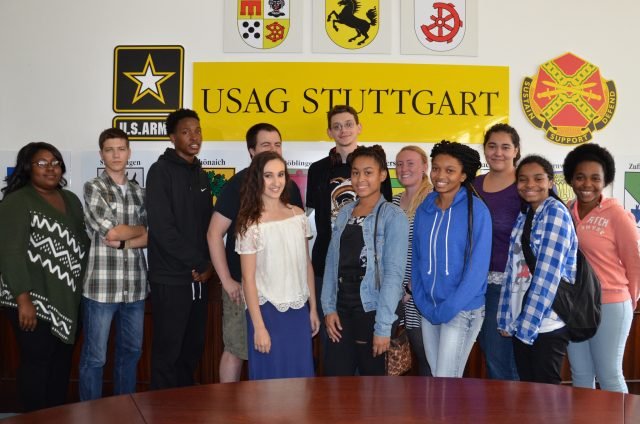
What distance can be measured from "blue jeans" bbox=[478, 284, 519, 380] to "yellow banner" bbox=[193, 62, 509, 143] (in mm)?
1727

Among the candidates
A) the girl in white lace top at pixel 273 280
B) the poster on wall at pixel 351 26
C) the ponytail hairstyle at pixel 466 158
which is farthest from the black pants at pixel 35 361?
the poster on wall at pixel 351 26

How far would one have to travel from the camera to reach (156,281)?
298 cm

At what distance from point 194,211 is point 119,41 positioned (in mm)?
1794

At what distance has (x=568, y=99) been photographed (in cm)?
420

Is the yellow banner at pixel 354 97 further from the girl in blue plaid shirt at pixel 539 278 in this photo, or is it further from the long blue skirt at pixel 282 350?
the long blue skirt at pixel 282 350

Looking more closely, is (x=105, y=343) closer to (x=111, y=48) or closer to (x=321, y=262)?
(x=321, y=262)

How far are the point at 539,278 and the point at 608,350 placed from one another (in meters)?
0.67

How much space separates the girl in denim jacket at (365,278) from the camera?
240 centimetres

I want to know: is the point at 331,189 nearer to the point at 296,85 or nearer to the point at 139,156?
the point at 296,85

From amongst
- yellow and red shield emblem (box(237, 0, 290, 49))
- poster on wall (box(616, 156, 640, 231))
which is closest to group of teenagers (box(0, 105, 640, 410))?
yellow and red shield emblem (box(237, 0, 290, 49))

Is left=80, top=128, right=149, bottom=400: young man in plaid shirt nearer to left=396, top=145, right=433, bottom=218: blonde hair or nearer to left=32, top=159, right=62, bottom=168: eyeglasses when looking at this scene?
left=32, top=159, right=62, bottom=168: eyeglasses

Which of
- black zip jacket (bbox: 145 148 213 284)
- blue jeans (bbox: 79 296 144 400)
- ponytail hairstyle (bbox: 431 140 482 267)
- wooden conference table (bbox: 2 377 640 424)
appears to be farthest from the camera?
blue jeans (bbox: 79 296 144 400)

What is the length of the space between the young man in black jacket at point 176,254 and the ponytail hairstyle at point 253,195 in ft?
1.88

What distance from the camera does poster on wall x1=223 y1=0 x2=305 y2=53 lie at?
407 cm
